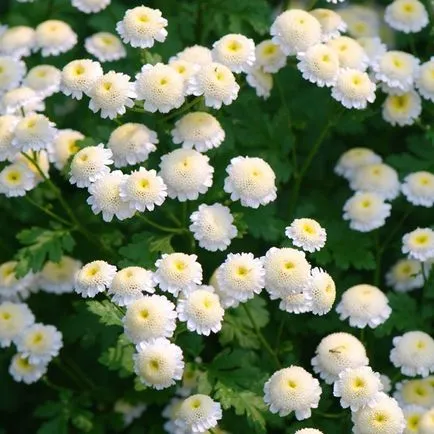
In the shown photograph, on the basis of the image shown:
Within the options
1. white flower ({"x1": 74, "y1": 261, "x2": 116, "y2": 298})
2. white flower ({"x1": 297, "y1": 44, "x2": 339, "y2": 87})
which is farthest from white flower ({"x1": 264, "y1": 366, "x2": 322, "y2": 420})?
white flower ({"x1": 297, "y1": 44, "x2": 339, "y2": 87})

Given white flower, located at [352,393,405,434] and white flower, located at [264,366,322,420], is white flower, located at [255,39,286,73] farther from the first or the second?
white flower, located at [352,393,405,434]

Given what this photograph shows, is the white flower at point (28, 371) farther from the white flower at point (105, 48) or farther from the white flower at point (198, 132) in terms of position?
the white flower at point (105, 48)

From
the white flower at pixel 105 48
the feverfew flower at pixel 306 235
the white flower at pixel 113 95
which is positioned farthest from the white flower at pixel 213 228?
the white flower at pixel 105 48

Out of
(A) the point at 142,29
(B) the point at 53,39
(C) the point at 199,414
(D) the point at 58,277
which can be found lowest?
(D) the point at 58,277

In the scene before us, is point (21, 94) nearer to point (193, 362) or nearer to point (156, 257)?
point (156, 257)

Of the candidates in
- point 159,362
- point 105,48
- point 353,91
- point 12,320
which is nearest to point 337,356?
point 159,362

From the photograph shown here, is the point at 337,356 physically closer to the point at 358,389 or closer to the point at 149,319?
the point at 358,389
